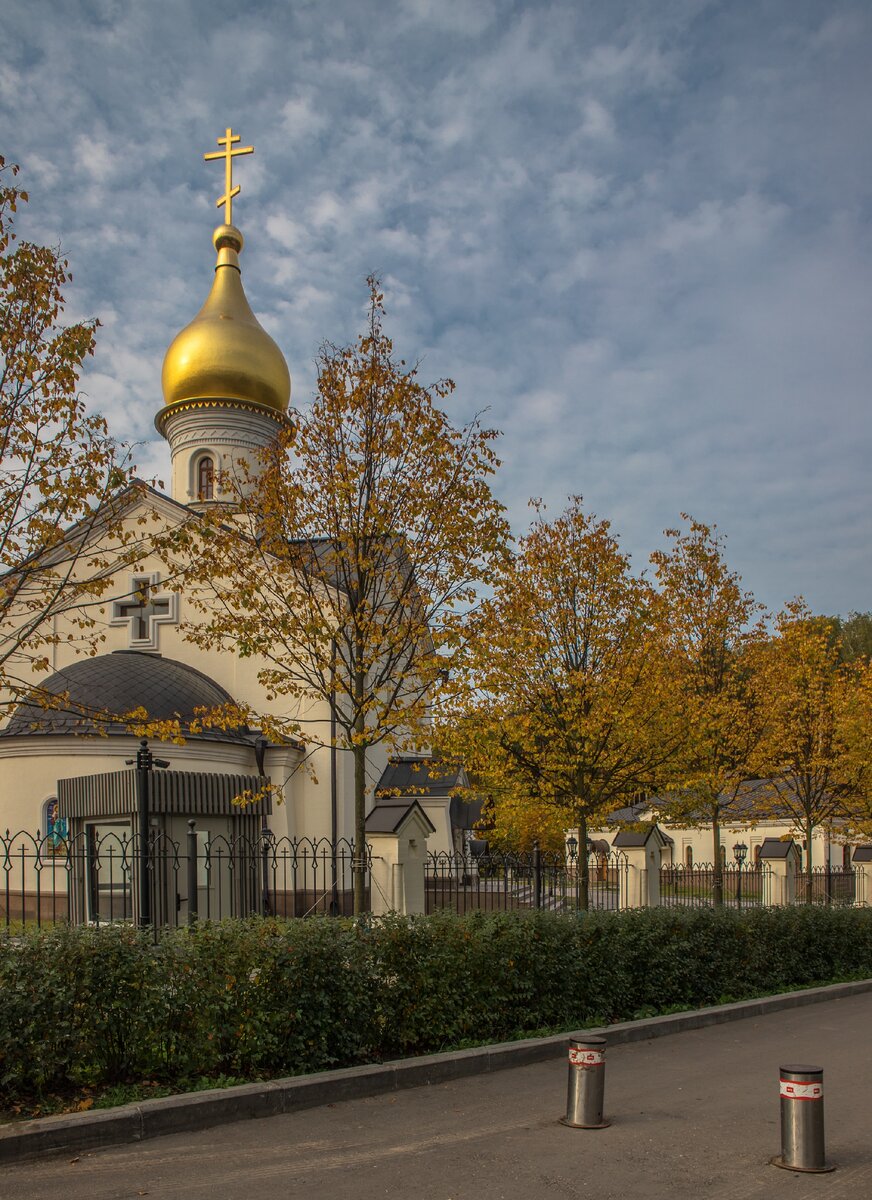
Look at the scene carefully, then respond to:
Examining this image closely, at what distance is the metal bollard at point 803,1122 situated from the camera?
607cm

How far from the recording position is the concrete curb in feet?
20.3

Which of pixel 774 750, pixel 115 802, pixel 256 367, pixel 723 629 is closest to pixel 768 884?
pixel 774 750

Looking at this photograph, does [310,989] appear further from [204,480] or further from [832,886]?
[204,480]

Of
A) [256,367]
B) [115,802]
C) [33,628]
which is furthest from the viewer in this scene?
[256,367]

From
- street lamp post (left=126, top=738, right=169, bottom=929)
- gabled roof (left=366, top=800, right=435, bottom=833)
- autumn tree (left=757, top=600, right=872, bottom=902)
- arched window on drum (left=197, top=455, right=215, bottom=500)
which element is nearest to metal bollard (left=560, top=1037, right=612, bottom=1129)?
street lamp post (left=126, top=738, right=169, bottom=929)

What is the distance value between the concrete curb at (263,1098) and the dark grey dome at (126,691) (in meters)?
12.8

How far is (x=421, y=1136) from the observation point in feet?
22.1

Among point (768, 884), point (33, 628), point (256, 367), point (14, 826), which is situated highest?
point (256, 367)

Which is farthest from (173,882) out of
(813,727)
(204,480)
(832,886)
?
(204,480)

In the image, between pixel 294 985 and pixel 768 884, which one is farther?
pixel 768 884

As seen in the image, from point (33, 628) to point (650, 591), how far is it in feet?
29.0

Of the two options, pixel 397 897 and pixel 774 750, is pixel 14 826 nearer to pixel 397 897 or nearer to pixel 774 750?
pixel 397 897

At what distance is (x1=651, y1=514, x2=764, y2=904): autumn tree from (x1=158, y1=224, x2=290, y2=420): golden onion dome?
46.9 ft

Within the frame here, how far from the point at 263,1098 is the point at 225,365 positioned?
25.1 m
